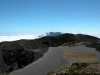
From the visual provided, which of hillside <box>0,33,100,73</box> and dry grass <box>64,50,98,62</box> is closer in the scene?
dry grass <box>64,50,98,62</box>

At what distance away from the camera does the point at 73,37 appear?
361ft

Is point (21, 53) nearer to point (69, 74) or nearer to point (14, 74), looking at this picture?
point (14, 74)

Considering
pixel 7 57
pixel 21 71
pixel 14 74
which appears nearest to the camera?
pixel 14 74

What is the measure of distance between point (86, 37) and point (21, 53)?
2152 inches

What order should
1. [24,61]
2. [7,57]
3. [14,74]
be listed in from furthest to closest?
[7,57] < [24,61] < [14,74]

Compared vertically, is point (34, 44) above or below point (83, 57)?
above

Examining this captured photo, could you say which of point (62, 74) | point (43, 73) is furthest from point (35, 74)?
point (62, 74)

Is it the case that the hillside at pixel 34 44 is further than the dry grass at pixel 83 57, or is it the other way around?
the hillside at pixel 34 44

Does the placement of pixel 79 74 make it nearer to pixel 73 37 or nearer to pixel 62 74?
pixel 62 74

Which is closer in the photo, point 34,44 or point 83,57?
point 83,57

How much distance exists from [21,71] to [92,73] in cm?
1196

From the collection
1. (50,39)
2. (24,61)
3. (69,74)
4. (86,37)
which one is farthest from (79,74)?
(86,37)

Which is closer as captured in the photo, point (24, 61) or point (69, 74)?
point (69, 74)

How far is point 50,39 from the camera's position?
107 metres
